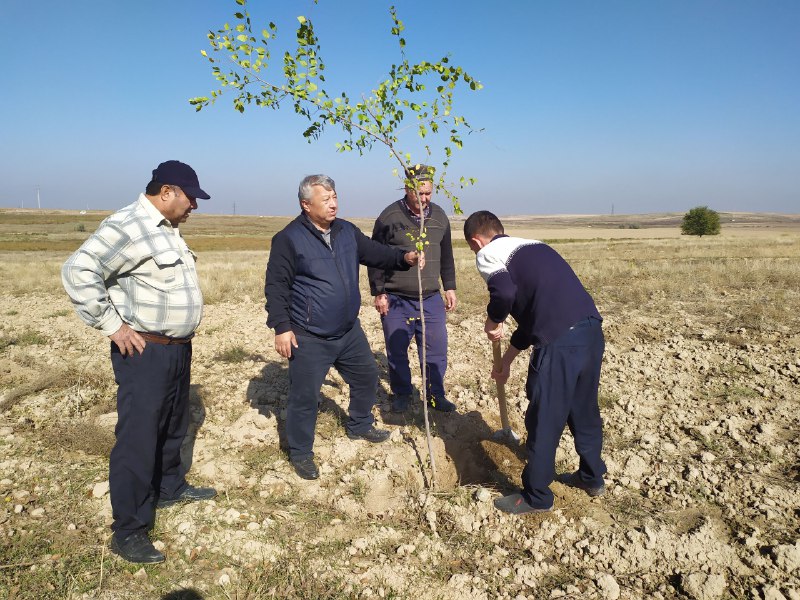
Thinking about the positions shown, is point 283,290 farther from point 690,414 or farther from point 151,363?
point 690,414

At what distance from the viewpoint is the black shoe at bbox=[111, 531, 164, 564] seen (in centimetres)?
259

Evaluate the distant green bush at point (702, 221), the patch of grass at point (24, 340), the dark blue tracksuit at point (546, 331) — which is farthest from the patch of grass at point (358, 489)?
the distant green bush at point (702, 221)

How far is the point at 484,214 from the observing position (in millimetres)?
2984

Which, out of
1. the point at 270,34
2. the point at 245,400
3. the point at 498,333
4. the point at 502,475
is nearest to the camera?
the point at 270,34

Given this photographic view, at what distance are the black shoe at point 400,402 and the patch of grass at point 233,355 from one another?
2.36 m

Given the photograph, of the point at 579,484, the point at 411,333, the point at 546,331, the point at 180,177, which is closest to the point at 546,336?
the point at 546,331

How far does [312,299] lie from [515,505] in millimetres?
1851

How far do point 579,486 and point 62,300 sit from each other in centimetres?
1073

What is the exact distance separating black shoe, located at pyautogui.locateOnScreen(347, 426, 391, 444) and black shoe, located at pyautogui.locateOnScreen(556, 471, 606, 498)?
1.39 m

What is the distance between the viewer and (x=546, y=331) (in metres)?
2.71

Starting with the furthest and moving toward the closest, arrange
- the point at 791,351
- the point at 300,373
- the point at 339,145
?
1. the point at 791,351
2. the point at 300,373
3. the point at 339,145

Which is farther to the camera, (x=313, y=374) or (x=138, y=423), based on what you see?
(x=313, y=374)

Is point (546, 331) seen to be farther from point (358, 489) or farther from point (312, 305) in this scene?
point (358, 489)

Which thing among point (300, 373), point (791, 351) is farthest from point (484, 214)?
point (791, 351)
